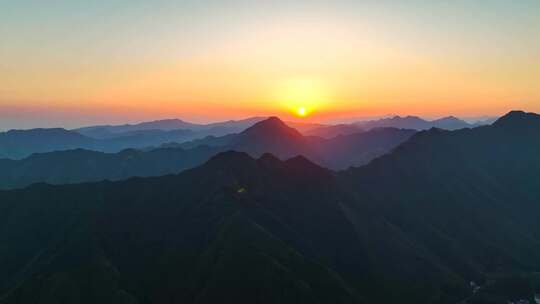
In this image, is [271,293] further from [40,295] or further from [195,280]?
[40,295]

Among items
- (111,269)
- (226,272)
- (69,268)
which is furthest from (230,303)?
(69,268)

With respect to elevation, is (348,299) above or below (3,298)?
below

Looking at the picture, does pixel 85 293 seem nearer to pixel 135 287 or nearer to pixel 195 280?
pixel 135 287

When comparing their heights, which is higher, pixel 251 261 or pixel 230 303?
pixel 251 261

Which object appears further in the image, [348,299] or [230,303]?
[348,299]

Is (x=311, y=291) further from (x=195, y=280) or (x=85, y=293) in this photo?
(x=85, y=293)

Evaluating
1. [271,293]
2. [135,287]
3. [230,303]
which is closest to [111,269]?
[135,287]

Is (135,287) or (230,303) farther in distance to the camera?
(135,287)

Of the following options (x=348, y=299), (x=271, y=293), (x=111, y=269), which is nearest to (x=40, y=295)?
(x=111, y=269)
